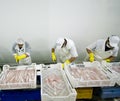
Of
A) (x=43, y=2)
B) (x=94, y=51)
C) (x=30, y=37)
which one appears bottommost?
(x=94, y=51)

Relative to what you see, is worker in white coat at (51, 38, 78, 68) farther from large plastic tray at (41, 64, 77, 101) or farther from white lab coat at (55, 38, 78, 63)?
large plastic tray at (41, 64, 77, 101)

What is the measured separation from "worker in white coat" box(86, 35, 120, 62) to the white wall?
54 cm

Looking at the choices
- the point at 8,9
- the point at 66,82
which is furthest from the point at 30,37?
the point at 66,82

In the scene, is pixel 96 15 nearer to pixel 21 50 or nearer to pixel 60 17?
pixel 60 17

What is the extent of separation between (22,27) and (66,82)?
6.22 ft

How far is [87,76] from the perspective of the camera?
7.31 feet

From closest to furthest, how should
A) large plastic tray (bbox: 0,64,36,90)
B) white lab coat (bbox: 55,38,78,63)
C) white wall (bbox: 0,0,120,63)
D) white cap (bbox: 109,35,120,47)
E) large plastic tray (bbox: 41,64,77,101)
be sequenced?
large plastic tray (bbox: 41,64,77,101)
large plastic tray (bbox: 0,64,36,90)
white cap (bbox: 109,35,120,47)
white lab coat (bbox: 55,38,78,63)
white wall (bbox: 0,0,120,63)

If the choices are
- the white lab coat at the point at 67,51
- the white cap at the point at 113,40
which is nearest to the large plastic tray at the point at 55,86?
the white lab coat at the point at 67,51

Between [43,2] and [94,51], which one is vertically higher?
[43,2]

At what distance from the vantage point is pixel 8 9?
3.33 m

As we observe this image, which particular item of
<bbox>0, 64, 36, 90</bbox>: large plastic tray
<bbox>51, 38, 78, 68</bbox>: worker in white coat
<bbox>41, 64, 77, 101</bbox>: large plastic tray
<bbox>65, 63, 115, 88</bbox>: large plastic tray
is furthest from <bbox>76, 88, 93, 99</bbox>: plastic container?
<bbox>51, 38, 78, 68</bbox>: worker in white coat

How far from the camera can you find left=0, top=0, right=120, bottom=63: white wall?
3367 millimetres

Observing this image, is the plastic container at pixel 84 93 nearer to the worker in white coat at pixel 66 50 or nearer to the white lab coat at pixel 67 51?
the worker in white coat at pixel 66 50

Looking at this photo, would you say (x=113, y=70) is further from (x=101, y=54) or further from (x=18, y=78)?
(x=18, y=78)
